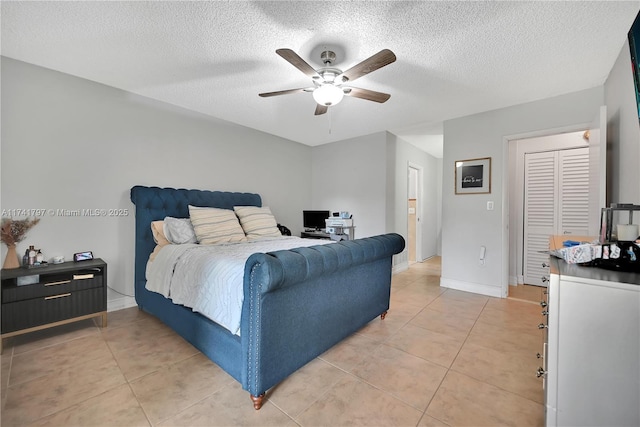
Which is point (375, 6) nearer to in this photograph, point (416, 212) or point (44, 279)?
point (44, 279)

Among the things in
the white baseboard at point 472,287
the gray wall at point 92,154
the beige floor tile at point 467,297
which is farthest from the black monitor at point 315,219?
the beige floor tile at point 467,297

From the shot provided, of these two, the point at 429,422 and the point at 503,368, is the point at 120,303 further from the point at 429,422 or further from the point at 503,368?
the point at 503,368

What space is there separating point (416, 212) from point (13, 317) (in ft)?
18.5

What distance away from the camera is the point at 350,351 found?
208 centimetres

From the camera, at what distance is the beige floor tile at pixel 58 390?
1425 mm

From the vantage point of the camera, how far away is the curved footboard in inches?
56.8

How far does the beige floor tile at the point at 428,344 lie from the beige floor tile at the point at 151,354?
Answer: 167 cm

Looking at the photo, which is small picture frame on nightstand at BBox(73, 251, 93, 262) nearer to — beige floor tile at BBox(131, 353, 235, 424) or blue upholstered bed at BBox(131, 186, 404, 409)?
blue upholstered bed at BBox(131, 186, 404, 409)

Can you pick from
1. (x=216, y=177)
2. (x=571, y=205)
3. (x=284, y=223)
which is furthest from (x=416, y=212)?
(x=216, y=177)

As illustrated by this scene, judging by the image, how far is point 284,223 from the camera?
187 inches

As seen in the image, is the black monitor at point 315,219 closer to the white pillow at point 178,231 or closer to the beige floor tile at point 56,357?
the white pillow at point 178,231

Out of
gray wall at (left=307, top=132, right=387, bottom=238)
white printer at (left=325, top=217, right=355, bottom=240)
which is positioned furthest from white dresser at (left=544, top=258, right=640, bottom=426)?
white printer at (left=325, top=217, right=355, bottom=240)

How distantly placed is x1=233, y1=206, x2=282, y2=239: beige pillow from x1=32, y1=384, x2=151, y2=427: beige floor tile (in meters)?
1.86

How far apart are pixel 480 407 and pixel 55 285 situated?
3259 millimetres
